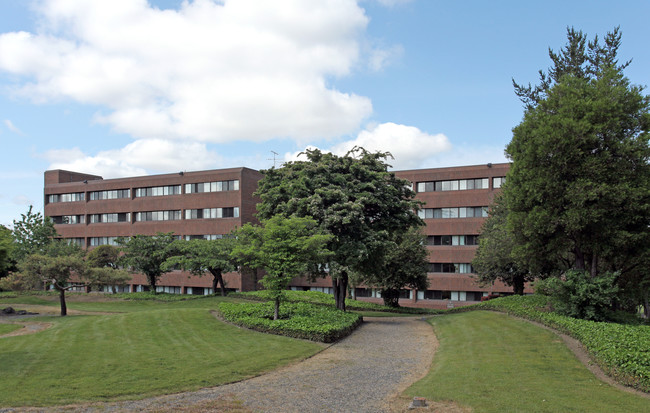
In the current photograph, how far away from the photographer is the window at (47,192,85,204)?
6619 centimetres

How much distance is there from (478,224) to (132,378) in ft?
146

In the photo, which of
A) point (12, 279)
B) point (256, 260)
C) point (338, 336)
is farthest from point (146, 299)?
point (338, 336)

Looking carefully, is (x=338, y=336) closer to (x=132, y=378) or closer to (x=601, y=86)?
(x=132, y=378)

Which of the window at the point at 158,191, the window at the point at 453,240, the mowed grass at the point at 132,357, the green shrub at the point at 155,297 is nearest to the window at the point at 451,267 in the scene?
the window at the point at 453,240

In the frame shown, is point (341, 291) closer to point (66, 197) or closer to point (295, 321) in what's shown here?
point (295, 321)

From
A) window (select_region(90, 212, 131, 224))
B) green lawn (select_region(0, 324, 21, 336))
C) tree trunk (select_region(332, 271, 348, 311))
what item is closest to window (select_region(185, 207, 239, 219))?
window (select_region(90, 212, 131, 224))

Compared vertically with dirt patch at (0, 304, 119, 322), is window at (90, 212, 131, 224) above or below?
above

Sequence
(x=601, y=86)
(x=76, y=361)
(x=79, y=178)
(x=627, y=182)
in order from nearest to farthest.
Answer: (x=76, y=361) < (x=627, y=182) < (x=601, y=86) < (x=79, y=178)

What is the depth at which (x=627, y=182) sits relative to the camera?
21391 mm

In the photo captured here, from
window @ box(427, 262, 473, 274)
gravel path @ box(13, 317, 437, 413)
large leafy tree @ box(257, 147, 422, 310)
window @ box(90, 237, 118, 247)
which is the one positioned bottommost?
gravel path @ box(13, 317, 437, 413)

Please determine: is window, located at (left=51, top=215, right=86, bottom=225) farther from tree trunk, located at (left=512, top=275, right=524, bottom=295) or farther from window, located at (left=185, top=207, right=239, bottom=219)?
tree trunk, located at (left=512, top=275, right=524, bottom=295)

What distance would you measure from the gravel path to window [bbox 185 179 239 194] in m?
37.1

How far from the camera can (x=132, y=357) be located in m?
16.3

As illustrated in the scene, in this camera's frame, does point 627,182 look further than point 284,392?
Yes
